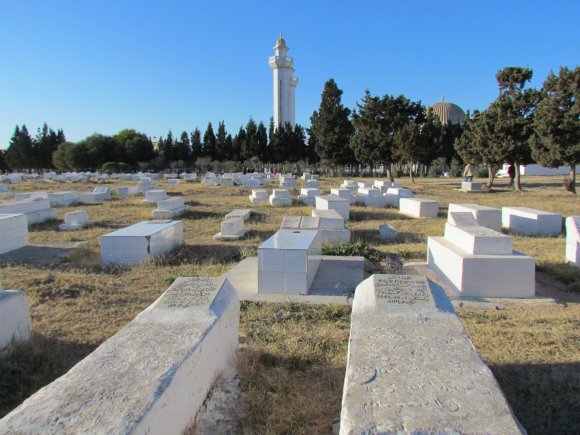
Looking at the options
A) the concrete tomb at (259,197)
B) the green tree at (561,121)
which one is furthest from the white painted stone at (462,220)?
the green tree at (561,121)

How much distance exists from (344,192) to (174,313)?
14.8 meters

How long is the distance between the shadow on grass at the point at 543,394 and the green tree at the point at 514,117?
70.5 feet

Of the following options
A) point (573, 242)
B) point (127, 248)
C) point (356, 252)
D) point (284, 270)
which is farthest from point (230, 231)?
point (573, 242)

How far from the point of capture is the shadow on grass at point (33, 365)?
337cm

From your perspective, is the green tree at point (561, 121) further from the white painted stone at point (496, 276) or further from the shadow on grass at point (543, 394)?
the shadow on grass at point (543, 394)

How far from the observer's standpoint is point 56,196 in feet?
60.8

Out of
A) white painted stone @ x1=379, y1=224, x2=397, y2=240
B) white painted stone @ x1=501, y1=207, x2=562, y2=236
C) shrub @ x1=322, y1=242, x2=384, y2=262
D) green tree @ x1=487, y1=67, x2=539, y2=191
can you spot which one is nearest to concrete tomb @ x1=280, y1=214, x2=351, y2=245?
shrub @ x1=322, y1=242, x2=384, y2=262

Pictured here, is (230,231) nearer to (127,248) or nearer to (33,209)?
(127,248)

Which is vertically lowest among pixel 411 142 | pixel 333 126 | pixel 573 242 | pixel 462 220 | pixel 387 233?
pixel 387 233

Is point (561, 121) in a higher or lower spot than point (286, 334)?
higher

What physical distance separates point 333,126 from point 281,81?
82.0 ft

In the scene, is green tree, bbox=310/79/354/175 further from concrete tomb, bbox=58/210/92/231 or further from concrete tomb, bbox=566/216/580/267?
concrete tomb, bbox=566/216/580/267

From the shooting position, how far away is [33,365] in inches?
151

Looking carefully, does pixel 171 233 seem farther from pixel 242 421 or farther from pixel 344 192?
pixel 344 192
